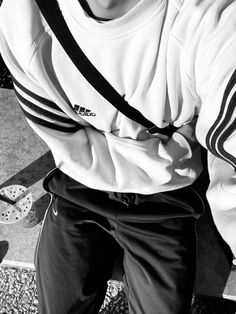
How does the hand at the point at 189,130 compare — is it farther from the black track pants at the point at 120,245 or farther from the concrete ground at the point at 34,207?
the concrete ground at the point at 34,207

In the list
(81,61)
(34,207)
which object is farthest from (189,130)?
(34,207)

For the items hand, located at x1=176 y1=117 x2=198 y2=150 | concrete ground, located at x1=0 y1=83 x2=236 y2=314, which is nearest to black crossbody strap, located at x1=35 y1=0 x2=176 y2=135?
hand, located at x1=176 y1=117 x2=198 y2=150

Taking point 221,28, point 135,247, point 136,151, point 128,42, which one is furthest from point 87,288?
point 221,28

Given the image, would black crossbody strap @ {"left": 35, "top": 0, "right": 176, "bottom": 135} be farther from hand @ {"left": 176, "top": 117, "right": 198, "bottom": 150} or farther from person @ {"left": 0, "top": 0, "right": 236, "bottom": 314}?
hand @ {"left": 176, "top": 117, "right": 198, "bottom": 150}

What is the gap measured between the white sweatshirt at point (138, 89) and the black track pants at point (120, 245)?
10 cm

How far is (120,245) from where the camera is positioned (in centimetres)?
153

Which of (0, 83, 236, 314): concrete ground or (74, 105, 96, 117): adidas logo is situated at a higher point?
(74, 105, 96, 117): adidas logo

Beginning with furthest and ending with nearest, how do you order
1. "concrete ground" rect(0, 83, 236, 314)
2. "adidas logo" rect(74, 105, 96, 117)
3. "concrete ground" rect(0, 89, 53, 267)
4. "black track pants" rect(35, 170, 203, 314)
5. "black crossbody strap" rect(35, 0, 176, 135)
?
"concrete ground" rect(0, 89, 53, 267), "concrete ground" rect(0, 83, 236, 314), "black track pants" rect(35, 170, 203, 314), "adidas logo" rect(74, 105, 96, 117), "black crossbody strap" rect(35, 0, 176, 135)

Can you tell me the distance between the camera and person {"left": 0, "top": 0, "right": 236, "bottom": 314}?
0.91m

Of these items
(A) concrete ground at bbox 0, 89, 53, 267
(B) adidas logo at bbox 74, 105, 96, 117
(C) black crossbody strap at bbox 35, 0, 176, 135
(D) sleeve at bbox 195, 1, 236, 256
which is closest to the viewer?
(D) sleeve at bbox 195, 1, 236, 256

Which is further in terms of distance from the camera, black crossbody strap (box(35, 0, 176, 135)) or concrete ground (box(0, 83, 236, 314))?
concrete ground (box(0, 83, 236, 314))

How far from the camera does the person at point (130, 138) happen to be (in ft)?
2.99

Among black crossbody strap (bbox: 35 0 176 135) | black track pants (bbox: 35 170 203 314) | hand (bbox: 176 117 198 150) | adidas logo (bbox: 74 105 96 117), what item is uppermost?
black crossbody strap (bbox: 35 0 176 135)

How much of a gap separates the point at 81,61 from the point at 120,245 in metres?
0.72
